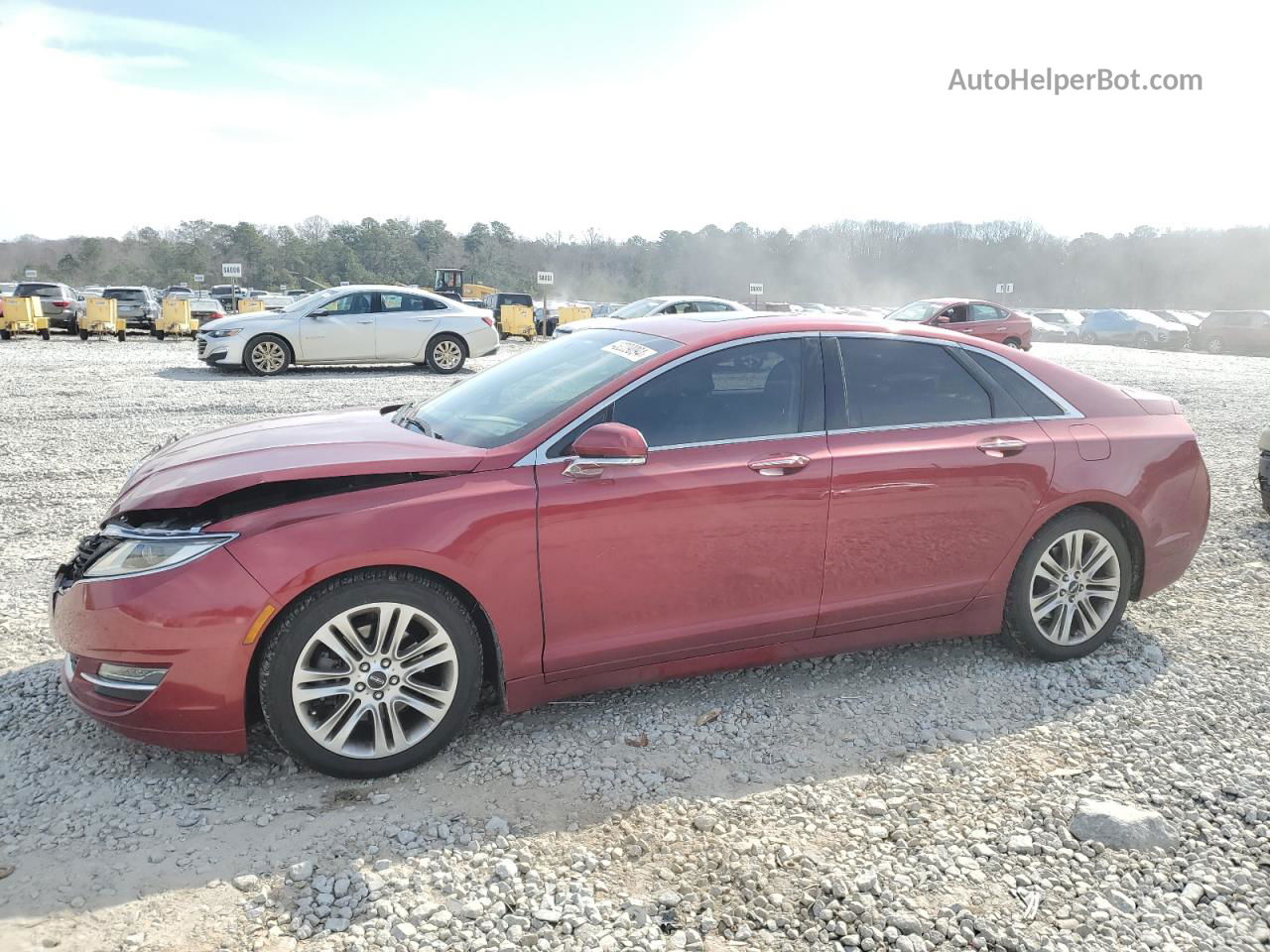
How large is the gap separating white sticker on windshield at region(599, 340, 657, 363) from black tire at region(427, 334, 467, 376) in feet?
43.2

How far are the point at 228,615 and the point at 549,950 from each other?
56.1 inches

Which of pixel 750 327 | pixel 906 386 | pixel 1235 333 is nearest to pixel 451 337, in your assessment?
pixel 750 327

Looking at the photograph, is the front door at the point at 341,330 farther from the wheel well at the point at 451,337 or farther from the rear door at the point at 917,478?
the rear door at the point at 917,478

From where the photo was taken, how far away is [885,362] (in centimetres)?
392

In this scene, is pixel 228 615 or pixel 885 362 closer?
pixel 228 615

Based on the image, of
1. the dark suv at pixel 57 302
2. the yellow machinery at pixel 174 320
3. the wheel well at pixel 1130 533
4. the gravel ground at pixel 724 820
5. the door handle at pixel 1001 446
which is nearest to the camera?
the gravel ground at pixel 724 820

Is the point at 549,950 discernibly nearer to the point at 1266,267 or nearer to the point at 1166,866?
the point at 1166,866

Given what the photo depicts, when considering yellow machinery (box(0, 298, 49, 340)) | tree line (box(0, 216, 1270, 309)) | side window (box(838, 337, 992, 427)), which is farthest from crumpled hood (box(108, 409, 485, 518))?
tree line (box(0, 216, 1270, 309))

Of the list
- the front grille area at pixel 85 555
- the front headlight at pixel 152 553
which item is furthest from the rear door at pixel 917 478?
the front grille area at pixel 85 555

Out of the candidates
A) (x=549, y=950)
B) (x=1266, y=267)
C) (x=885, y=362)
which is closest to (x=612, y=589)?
(x=549, y=950)

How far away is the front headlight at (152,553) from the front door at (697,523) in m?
1.10

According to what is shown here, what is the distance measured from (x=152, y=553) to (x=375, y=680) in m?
0.84

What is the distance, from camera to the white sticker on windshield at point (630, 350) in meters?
3.63

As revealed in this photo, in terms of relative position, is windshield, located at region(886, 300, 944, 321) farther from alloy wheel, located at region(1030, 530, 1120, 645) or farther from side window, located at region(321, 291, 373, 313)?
alloy wheel, located at region(1030, 530, 1120, 645)
